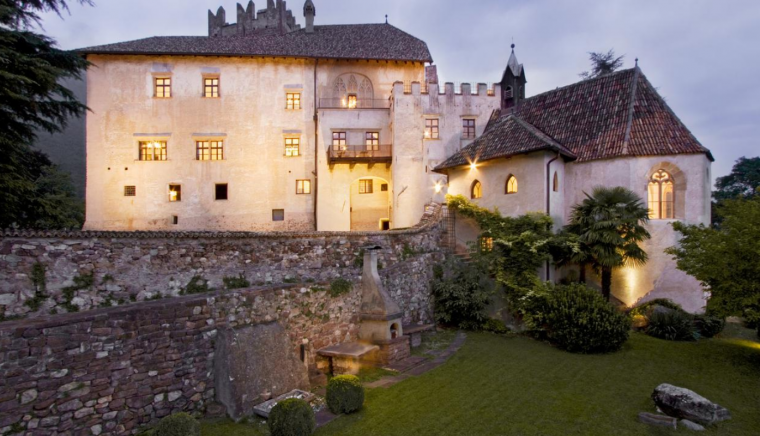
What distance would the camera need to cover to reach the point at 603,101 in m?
22.4

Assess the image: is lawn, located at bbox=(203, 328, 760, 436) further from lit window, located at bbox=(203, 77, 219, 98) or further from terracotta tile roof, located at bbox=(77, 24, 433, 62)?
lit window, located at bbox=(203, 77, 219, 98)

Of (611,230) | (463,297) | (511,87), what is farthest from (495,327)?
(511,87)

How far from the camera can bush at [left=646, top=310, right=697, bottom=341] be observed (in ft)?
56.3

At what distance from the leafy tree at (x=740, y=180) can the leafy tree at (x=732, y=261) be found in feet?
109

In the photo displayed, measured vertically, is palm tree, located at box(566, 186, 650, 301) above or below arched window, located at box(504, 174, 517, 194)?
below

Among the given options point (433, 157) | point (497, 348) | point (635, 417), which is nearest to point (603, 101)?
point (433, 157)

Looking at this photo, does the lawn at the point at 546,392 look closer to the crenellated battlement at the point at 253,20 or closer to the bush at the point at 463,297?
the bush at the point at 463,297

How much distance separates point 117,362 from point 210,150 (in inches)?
887

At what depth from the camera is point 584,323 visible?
1470 cm

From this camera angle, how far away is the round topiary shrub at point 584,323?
14656 mm

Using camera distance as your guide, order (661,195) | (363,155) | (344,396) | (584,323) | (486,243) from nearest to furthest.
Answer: (344,396) < (584,323) < (486,243) < (661,195) < (363,155)

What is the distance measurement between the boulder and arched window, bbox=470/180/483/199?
1330 centimetres

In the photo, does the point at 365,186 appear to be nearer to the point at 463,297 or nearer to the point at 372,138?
the point at 372,138

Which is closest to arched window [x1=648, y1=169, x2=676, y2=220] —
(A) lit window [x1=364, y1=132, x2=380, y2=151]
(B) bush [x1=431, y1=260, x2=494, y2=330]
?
(B) bush [x1=431, y1=260, x2=494, y2=330]
